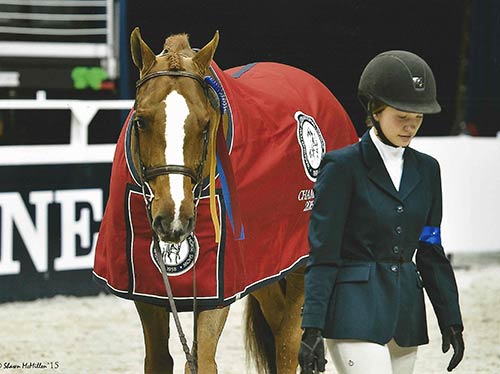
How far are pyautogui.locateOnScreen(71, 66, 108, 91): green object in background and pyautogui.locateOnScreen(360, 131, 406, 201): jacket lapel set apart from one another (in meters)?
3.71

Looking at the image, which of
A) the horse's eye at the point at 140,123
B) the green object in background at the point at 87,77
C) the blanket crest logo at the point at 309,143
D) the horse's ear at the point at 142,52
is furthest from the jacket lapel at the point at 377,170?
the green object in background at the point at 87,77

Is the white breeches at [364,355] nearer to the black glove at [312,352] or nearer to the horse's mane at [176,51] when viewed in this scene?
the black glove at [312,352]

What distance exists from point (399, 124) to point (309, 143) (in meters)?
1.57

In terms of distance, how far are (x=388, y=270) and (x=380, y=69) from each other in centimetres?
49

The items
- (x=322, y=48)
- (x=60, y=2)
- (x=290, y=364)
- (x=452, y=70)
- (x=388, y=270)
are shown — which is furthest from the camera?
(x=452, y=70)

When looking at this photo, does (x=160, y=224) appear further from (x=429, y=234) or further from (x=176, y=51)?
(x=429, y=234)

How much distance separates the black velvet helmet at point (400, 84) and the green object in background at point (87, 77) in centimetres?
365

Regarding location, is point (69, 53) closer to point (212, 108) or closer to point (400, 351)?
point (212, 108)

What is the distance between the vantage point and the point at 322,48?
644 cm

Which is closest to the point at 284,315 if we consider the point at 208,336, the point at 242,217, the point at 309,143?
the point at 309,143

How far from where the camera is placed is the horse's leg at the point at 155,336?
11.2ft

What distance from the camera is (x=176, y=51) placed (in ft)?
A: 10.5

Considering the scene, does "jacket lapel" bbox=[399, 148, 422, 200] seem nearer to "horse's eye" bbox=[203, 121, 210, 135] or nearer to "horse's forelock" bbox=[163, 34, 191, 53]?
"horse's eye" bbox=[203, 121, 210, 135]

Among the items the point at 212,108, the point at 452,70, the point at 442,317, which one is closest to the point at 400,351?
the point at 442,317
